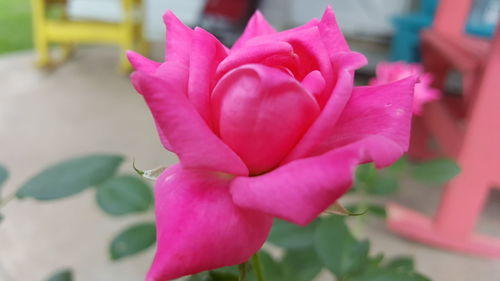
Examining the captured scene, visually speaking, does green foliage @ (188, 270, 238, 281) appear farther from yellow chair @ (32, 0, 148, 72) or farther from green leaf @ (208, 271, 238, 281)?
yellow chair @ (32, 0, 148, 72)

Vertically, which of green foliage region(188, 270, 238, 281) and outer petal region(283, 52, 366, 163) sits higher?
outer petal region(283, 52, 366, 163)

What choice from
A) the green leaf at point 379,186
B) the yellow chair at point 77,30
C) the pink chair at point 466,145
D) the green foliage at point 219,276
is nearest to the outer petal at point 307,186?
the green foliage at point 219,276

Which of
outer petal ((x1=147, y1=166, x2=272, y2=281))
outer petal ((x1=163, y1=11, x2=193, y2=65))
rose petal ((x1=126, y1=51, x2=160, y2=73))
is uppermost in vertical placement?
outer petal ((x1=163, y1=11, x2=193, y2=65))

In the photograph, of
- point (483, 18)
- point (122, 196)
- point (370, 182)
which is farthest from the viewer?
point (483, 18)

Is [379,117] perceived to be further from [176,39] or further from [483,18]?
[483,18]

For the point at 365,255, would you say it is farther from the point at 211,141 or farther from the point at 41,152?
the point at 41,152

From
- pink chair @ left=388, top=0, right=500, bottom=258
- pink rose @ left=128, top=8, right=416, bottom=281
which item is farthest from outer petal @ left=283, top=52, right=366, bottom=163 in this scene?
pink chair @ left=388, top=0, right=500, bottom=258

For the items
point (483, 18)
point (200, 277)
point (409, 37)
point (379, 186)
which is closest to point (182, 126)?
point (200, 277)

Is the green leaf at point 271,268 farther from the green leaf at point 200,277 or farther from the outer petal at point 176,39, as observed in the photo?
the outer petal at point 176,39
